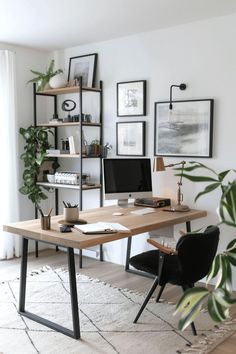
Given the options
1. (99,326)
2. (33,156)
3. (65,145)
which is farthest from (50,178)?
(99,326)

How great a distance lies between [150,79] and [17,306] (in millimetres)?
2522

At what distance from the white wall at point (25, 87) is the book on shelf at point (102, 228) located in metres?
2.22

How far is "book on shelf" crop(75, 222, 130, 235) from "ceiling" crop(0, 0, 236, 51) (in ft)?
5.78

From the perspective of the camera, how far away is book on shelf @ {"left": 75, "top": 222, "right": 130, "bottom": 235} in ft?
9.62

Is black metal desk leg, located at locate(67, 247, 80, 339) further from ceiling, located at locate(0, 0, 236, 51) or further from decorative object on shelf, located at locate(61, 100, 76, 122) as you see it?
decorative object on shelf, located at locate(61, 100, 76, 122)

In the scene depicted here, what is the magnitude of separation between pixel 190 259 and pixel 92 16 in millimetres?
2303

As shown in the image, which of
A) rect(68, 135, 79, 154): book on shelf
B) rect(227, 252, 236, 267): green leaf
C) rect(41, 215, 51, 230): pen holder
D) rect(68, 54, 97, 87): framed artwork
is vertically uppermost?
rect(68, 54, 97, 87): framed artwork

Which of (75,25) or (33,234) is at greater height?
(75,25)

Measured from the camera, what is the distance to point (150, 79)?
4.29 m

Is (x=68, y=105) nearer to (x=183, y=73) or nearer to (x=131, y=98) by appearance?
(x=131, y=98)

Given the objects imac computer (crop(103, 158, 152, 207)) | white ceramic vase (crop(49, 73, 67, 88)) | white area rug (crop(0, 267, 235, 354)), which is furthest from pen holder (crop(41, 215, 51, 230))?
white ceramic vase (crop(49, 73, 67, 88))

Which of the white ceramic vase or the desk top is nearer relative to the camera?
the desk top

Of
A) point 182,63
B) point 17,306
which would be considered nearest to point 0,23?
point 182,63

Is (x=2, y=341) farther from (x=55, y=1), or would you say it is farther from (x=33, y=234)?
(x=55, y=1)
